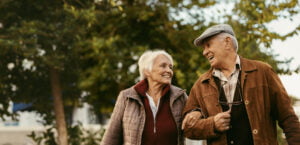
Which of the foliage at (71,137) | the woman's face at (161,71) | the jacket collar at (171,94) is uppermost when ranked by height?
the woman's face at (161,71)

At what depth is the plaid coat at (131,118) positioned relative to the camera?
3564 millimetres

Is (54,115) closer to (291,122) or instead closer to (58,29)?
(58,29)

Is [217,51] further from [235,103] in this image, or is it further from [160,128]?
[160,128]

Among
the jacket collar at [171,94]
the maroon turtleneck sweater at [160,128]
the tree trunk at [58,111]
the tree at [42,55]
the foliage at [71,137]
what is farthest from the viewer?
the foliage at [71,137]

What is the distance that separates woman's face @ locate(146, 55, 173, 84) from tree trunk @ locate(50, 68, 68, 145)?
5727 mm

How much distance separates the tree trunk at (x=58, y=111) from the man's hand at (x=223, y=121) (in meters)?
6.77

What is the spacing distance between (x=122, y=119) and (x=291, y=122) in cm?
157

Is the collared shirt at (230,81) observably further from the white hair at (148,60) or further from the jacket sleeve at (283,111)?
the white hair at (148,60)

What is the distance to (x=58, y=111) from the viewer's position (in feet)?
29.8

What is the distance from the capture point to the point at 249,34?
7480mm

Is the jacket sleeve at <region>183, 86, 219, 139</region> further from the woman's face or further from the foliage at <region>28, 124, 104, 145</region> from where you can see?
the foliage at <region>28, 124, 104, 145</region>

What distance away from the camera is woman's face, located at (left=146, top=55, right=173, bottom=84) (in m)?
3.68

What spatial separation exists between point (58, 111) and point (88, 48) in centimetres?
166

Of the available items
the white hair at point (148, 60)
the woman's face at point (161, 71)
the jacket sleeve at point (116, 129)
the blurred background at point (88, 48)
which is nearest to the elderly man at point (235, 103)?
the woman's face at point (161, 71)
